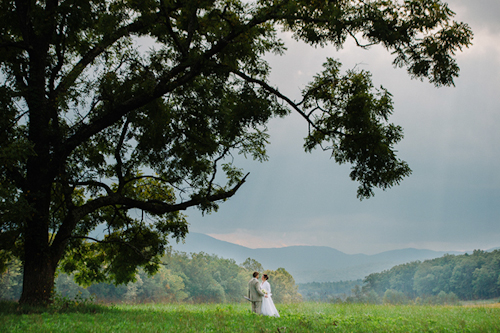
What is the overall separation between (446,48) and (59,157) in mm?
13514

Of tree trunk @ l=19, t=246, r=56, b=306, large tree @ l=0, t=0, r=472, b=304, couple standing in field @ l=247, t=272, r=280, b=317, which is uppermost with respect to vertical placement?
large tree @ l=0, t=0, r=472, b=304

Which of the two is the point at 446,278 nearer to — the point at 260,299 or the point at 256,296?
the point at 260,299

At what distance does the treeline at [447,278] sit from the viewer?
66.4 metres

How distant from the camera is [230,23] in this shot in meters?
11.9

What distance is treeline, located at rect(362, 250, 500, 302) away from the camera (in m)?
66.4

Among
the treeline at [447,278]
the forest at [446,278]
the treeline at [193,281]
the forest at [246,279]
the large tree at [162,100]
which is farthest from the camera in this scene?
the treeline at [193,281]

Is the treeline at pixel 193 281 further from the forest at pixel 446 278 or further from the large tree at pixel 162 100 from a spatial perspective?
the large tree at pixel 162 100

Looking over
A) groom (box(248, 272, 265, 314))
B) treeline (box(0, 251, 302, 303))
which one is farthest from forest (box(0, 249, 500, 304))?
groom (box(248, 272, 265, 314))

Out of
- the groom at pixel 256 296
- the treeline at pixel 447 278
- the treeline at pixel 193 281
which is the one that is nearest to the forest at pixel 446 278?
the treeline at pixel 447 278

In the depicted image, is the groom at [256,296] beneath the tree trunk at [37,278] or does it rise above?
beneath

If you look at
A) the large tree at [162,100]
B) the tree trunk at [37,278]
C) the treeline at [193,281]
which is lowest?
the treeline at [193,281]

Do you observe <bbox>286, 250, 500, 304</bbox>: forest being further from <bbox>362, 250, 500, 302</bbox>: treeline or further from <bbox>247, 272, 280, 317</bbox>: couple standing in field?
<bbox>247, 272, 280, 317</bbox>: couple standing in field

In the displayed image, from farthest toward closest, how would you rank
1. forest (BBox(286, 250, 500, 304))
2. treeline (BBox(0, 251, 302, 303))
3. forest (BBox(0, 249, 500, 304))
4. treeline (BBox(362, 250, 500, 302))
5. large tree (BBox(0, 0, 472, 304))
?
treeline (BBox(0, 251, 302, 303)), treeline (BBox(362, 250, 500, 302)), forest (BBox(286, 250, 500, 304)), forest (BBox(0, 249, 500, 304)), large tree (BBox(0, 0, 472, 304))

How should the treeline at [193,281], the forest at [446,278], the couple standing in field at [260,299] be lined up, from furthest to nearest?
the treeline at [193,281]
the forest at [446,278]
the couple standing in field at [260,299]
